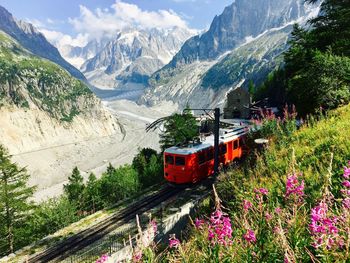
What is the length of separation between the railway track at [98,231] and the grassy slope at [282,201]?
11.5 meters

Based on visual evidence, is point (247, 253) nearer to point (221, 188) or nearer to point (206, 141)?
point (221, 188)

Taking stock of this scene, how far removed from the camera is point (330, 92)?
61.1 feet

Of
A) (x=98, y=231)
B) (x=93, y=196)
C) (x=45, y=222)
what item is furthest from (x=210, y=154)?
(x=93, y=196)

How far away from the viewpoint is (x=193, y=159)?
79.8 ft

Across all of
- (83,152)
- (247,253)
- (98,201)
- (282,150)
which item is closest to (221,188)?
(282,150)

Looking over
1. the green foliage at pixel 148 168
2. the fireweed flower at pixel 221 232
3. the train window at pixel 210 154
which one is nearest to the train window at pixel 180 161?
the train window at pixel 210 154

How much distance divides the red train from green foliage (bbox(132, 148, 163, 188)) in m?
21.2

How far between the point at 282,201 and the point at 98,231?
17384 mm

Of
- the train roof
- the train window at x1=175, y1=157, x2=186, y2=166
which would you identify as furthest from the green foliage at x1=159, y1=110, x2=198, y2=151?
the train window at x1=175, y1=157, x2=186, y2=166

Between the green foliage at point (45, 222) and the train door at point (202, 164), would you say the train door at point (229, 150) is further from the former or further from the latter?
the green foliage at point (45, 222)

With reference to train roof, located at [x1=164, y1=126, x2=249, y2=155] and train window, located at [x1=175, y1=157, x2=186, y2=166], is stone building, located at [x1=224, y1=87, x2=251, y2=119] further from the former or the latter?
train window, located at [x1=175, y1=157, x2=186, y2=166]

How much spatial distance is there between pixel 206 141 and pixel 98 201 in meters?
28.1

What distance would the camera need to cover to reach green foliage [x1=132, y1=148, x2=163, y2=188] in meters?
48.8

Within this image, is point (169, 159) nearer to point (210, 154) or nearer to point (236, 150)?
point (210, 154)
